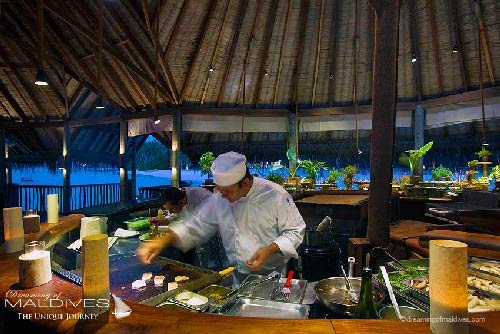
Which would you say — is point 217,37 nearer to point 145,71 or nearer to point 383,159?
point 145,71

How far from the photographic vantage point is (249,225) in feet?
10.2

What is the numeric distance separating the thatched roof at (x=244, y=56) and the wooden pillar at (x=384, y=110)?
537 centimetres

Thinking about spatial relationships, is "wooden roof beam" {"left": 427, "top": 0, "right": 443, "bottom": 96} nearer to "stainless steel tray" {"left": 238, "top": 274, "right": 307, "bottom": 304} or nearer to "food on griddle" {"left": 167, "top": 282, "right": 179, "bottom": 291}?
"stainless steel tray" {"left": 238, "top": 274, "right": 307, "bottom": 304}

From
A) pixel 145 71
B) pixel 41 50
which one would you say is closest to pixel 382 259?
pixel 41 50

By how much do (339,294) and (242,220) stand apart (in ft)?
4.51

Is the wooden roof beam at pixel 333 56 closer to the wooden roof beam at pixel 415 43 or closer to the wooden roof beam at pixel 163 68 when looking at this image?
the wooden roof beam at pixel 415 43

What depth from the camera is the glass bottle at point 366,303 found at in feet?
5.13

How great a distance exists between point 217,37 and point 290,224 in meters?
7.07

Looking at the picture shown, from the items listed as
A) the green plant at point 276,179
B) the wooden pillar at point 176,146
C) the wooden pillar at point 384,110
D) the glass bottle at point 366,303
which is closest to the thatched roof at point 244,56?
the wooden pillar at point 176,146

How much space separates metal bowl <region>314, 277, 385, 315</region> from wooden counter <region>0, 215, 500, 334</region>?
347 mm

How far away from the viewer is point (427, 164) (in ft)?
39.5

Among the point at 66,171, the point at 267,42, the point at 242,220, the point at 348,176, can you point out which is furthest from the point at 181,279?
the point at 66,171

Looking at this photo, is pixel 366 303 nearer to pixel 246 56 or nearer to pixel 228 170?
pixel 228 170

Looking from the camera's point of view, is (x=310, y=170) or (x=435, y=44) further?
(x=435, y=44)
